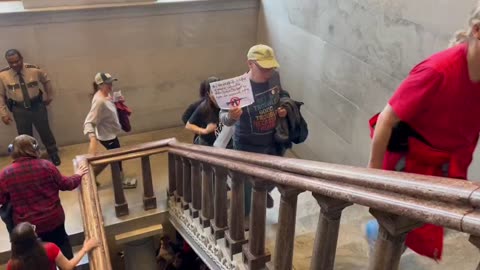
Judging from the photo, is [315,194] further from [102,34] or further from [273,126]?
[102,34]

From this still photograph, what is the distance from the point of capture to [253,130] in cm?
276

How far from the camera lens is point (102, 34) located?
4.96m

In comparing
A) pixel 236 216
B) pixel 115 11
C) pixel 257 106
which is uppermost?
pixel 115 11

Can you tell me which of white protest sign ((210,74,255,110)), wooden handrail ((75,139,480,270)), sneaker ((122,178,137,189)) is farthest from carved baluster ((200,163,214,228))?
sneaker ((122,178,137,189))

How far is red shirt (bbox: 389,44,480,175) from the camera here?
4.81 ft

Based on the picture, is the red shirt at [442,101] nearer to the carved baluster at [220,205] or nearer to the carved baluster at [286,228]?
the carved baluster at [286,228]

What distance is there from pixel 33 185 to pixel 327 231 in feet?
6.93

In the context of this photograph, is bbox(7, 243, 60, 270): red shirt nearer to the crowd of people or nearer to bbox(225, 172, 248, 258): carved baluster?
the crowd of people

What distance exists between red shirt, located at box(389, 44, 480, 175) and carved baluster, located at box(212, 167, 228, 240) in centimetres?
110

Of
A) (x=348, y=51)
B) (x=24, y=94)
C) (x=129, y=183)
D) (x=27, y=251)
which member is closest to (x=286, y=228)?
(x=27, y=251)

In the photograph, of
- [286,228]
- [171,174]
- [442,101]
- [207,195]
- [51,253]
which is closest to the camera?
[442,101]

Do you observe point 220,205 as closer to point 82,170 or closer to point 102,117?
point 82,170

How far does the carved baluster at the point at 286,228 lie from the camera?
1.62 metres

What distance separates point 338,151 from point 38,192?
2.70m
